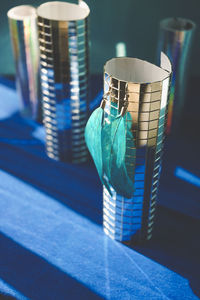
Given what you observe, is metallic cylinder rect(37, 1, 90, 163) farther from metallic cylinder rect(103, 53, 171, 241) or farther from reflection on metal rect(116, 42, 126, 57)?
reflection on metal rect(116, 42, 126, 57)

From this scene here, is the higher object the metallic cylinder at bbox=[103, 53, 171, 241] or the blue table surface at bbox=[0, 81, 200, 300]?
the metallic cylinder at bbox=[103, 53, 171, 241]

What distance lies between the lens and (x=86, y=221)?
1.70 meters

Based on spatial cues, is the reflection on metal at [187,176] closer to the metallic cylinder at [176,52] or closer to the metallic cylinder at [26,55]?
the metallic cylinder at [176,52]

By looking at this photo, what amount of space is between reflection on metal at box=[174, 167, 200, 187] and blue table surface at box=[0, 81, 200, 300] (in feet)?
0.08

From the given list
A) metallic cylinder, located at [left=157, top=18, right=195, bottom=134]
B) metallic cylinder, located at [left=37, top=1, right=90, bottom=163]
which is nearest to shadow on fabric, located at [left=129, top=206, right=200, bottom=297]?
metallic cylinder, located at [left=37, top=1, right=90, bottom=163]

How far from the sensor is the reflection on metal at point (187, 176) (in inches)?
77.1

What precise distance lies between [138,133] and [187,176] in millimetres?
782

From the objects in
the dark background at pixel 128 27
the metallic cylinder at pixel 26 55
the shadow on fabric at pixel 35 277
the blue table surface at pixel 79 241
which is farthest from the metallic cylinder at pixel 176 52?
the shadow on fabric at pixel 35 277

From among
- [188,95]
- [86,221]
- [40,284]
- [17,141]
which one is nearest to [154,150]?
[86,221]

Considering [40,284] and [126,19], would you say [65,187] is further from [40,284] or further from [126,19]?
[126,19]

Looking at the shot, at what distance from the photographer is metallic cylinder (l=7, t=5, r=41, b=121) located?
2109 mm

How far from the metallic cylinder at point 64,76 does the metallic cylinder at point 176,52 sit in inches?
21.1

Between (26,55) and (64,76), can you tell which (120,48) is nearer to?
(26,55)

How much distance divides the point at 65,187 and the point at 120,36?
1457 mm
